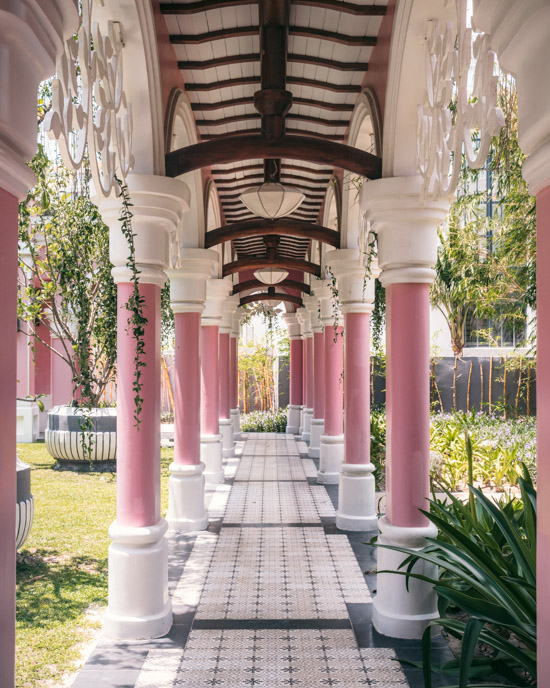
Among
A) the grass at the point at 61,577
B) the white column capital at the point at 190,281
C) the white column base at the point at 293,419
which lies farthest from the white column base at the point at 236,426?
the white column capital at the point at 190,281

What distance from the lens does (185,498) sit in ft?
23.1

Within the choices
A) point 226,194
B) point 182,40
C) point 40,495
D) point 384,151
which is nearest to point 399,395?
point 384,151

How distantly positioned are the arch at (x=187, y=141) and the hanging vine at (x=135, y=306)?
778mm

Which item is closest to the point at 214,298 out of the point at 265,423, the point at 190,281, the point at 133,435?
the point at 190,281

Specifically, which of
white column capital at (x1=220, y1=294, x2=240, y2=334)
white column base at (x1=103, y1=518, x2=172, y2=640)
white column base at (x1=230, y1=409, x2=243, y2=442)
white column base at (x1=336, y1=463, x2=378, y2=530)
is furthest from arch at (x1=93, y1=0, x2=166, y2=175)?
white column base at (x1=230, y1=409, x2=243, y2=442)

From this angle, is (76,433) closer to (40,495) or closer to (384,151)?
(40,495)

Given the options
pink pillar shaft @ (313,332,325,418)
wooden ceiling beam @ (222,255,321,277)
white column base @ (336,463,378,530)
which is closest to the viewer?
white column base @ (336,463,378,530)

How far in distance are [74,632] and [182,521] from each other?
273cm

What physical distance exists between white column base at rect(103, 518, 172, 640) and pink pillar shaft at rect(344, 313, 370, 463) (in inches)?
123

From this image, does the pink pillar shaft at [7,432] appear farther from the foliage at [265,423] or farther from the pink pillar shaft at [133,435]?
the foliage at [265,423]

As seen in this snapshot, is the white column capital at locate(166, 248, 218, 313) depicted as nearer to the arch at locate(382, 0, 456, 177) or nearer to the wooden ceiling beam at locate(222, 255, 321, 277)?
the arch at locate(382, 0, 456, 177)

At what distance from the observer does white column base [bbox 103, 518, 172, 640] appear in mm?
4246

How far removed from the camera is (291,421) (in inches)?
691

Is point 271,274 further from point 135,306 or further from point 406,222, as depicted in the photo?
point 135,306
